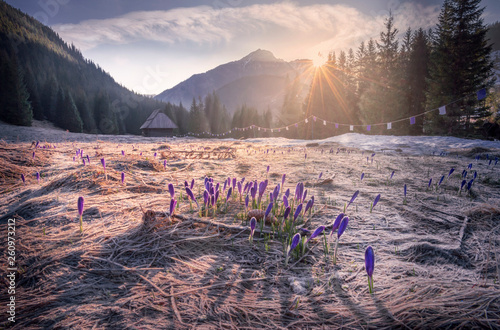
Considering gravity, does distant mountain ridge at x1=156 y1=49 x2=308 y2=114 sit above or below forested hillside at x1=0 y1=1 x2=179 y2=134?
above

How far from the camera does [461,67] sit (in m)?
17.8

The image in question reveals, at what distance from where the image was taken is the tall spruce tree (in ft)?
57.0

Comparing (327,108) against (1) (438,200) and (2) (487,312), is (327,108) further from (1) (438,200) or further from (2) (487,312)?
(2) (487,312)

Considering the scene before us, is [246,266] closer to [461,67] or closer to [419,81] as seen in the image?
[461,67]

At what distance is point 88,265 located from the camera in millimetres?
1341

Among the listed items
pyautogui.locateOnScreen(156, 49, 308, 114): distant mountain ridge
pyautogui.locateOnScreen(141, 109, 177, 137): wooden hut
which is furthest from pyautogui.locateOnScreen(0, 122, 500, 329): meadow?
pyautogui.locateOnScreen(156, 49, 308, 114): distant mountain ridge

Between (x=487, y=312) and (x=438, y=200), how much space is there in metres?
Result: 2.38

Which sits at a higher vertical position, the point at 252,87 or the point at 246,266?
the point at 252,87

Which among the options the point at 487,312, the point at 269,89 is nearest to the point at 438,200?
the point at 487,312

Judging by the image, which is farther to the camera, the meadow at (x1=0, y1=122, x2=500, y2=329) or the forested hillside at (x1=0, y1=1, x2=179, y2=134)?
the forested hillside at (x1=0, y1=1, x2=179, y2=134)

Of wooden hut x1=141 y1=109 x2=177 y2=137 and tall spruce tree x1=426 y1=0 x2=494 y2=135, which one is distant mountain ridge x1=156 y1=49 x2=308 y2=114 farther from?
tall spruce tree x1=426 y1=0 x2=494 y2=135

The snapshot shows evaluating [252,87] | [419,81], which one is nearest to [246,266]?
[419,81]

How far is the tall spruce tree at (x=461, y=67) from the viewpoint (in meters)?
17.4

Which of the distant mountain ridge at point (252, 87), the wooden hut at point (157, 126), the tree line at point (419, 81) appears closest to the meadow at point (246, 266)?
the tree line at point (419, 81)
